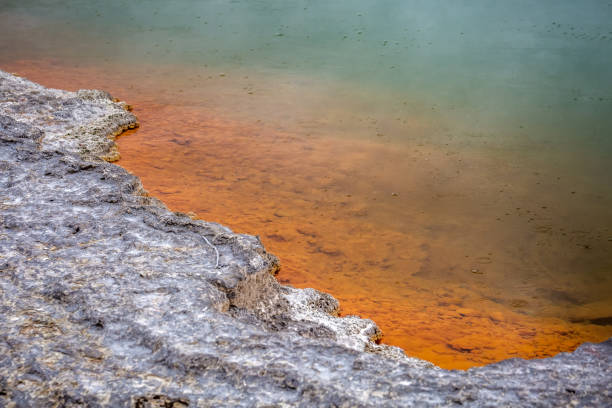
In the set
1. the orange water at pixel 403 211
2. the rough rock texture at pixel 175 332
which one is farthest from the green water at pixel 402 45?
the rough rock texture at pixel 175 332

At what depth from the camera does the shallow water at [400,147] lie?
2.94 m

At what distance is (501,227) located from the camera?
143 inches

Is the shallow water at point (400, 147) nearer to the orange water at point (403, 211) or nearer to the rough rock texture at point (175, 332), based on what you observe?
the orange water at point (403, 211)

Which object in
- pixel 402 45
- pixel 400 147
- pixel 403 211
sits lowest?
pixel 403 211

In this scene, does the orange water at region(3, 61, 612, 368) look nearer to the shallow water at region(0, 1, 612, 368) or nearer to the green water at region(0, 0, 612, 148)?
the shallow water at region(0, 1, 612, 368)

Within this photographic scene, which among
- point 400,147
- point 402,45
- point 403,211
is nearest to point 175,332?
point 403,211

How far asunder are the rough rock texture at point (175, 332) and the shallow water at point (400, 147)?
1.72 feet

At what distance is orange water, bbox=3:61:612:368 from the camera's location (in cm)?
276

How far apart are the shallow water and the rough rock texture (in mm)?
523

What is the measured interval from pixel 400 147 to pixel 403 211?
3.77 ft

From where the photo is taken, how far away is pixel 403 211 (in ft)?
12.4

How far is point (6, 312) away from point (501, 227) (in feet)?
8.87

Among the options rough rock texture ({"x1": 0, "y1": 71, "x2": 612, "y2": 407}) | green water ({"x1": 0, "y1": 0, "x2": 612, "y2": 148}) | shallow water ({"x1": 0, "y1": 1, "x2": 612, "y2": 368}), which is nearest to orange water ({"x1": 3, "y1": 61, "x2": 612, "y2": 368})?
shallow water ({"x1": 0, "y1": 1, "x2": 612, "y2": 368})

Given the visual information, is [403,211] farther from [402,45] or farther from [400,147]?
[402,45]
